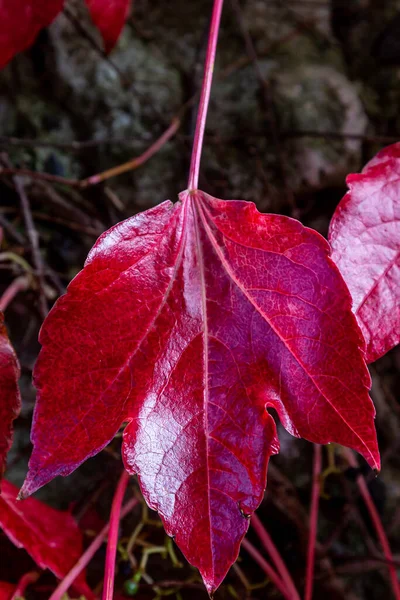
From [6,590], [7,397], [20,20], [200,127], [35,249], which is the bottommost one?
[6,590]

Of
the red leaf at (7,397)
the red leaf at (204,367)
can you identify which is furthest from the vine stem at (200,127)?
the red leaf at (7,397)

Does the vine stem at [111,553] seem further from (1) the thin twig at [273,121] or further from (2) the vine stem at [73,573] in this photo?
(1) the thin twig at [273,121]

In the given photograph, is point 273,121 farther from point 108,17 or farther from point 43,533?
point 43,533

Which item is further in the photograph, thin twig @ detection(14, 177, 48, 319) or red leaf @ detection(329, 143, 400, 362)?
thin twig @ detection(14, 177, 48, 319)

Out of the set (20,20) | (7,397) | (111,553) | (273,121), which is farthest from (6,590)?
(273,121)

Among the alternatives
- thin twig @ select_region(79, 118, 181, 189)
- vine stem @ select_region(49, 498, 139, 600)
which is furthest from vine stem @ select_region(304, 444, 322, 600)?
thin twig @ select_region(79, 118, 181, 189)

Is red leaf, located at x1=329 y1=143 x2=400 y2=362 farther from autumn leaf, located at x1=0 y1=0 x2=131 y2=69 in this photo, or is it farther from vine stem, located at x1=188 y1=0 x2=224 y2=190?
autumn leaf, located at x1=0 y1=0 x2=131 y2=69
